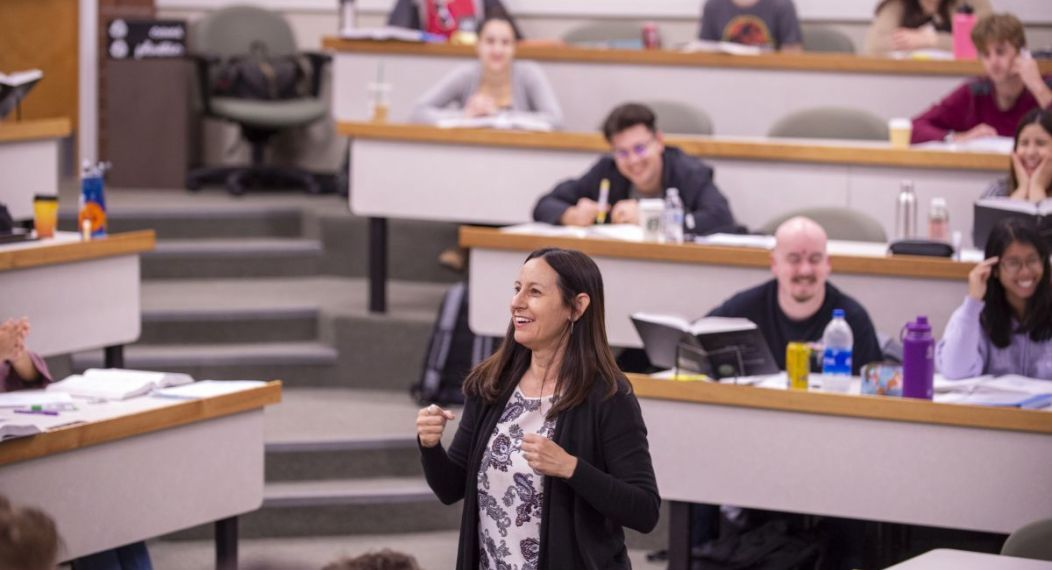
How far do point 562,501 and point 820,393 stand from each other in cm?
121

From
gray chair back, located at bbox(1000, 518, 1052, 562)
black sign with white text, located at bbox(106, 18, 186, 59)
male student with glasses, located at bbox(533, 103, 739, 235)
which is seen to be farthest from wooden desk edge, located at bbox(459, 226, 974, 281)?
black sign with white text, located at bbox(106, 18, 186, 59)

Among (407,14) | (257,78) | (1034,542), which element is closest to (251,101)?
(257,78)

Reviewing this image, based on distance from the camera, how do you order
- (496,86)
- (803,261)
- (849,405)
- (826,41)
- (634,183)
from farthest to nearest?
(826,41), (496,86), (634,183), (803,261), (849,405)

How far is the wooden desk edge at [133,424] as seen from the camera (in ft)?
12.0

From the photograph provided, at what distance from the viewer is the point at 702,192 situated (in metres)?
5.73

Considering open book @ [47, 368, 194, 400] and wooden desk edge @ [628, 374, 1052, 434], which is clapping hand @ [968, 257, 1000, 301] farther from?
open book @ [47, 368, 194, 400]

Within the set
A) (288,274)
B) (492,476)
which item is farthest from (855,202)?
(492,476)

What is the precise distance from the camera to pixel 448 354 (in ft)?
19.4

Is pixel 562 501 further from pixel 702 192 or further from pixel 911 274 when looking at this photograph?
pixel 702 192

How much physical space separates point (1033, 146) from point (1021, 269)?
0.97 metres

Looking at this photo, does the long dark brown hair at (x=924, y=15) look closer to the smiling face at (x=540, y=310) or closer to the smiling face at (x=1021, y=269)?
the smiling face at (x=1021, y=269)

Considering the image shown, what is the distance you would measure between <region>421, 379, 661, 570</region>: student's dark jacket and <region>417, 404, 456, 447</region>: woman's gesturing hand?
0.05m

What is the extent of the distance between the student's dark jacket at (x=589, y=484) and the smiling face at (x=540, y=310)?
0.39 feet

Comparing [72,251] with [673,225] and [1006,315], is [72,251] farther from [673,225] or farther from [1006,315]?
[1006,315]
